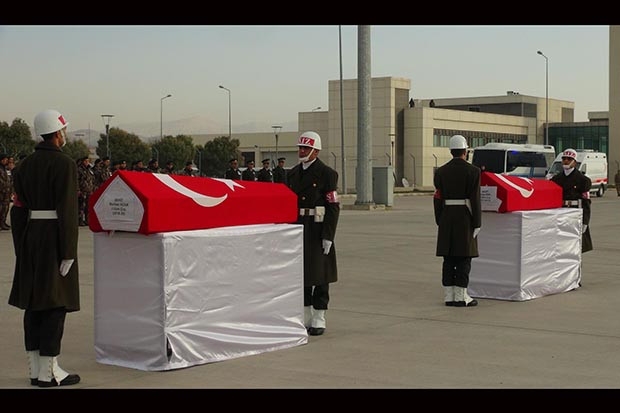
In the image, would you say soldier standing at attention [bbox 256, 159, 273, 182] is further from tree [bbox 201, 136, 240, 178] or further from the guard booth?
tree [bbox 201, 136, 240, 178]

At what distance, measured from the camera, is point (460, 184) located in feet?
36.1

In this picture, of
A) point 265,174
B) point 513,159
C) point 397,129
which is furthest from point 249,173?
point 397,129

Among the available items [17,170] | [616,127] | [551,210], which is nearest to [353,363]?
[17,170]

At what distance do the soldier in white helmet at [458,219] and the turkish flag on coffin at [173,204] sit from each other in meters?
2.96

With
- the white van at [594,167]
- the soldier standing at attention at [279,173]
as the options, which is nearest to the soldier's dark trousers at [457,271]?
the soldier standing at attention at [279,173]

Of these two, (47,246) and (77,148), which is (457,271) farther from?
(77,148)

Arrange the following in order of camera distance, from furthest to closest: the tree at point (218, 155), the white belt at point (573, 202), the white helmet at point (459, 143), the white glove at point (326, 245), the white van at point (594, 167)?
the tree at point (218, 155) → the white van at point (594, 167) → the white belt at point (573, 202) → the white helmet at point (459, 143) → the white glove at point (326, 245)

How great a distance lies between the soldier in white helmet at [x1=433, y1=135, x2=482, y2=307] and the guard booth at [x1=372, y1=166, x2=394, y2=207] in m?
25.5

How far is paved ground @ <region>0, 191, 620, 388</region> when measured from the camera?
7203 mm

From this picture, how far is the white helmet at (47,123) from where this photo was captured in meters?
7.11

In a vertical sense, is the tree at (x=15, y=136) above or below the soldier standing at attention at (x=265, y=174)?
above

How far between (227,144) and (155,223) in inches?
3256

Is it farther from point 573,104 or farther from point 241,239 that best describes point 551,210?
point 573,104

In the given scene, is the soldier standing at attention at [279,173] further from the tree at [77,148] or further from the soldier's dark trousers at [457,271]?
the tree at [77,148]
